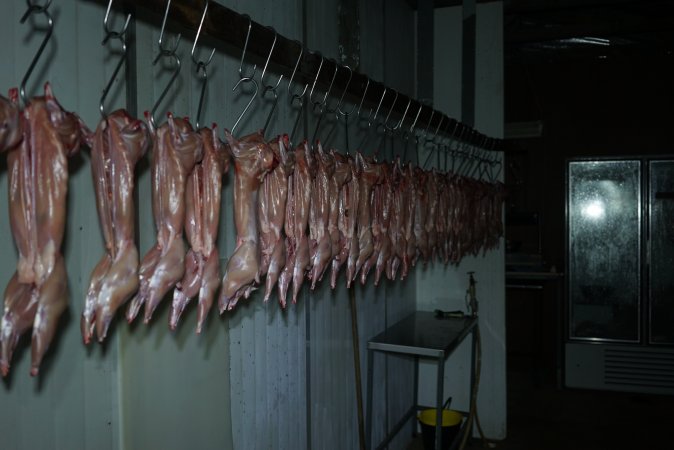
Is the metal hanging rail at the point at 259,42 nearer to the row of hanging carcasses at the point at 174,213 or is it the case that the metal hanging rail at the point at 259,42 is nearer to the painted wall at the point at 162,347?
the row of hanging carcasses at the point at 174,213

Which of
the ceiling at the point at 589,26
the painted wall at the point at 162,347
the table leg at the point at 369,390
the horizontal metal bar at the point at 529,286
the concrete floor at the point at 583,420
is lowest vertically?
the concrete floor at the point at 583,420

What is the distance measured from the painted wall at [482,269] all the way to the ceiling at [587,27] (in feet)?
0.91

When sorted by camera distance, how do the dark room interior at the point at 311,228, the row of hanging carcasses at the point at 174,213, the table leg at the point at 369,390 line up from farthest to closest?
1. the table leg at the point at 369,390
2. the dark room interior at the point at 311,228
3. the row of hanging carcasses at the point at 174,213

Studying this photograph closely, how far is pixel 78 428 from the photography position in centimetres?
174

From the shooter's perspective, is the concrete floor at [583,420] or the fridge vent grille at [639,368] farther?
the fridge vent grille at [639,368]

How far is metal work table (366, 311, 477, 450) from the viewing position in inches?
141

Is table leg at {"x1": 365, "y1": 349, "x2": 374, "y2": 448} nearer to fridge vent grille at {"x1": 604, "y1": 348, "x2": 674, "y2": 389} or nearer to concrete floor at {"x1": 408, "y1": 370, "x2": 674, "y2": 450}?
concrete floor at {"x1": 408, "y1": 370, "x2": 674, "y2": 450}

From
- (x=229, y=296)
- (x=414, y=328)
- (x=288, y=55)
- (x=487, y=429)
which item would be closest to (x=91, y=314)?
(x=229, y=296)

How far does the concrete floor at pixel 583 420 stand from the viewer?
510cm

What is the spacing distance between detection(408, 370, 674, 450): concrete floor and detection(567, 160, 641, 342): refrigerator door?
77 cm

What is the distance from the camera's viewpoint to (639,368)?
6766mm

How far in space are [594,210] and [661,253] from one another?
868 mm

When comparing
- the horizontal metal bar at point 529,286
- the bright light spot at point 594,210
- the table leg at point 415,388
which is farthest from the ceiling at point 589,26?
the table leg at point 415,388

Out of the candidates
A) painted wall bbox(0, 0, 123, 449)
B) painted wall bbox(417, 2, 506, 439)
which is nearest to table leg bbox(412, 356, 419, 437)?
painted wall bbox(417, 2, 506, 439)
